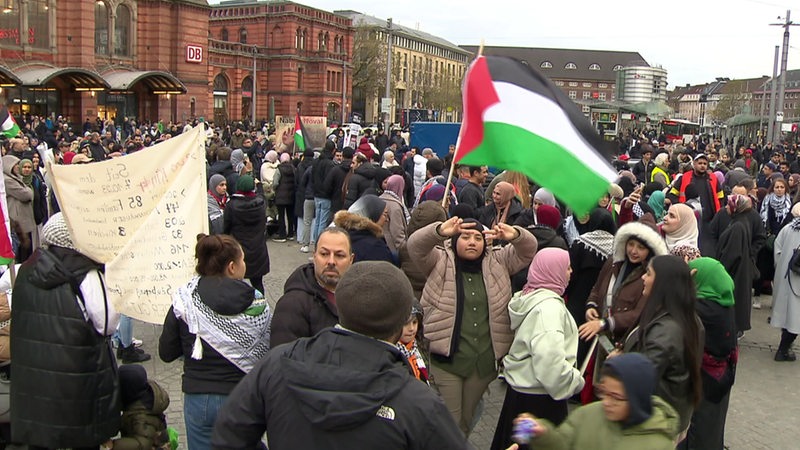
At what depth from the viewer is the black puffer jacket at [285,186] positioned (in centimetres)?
1318

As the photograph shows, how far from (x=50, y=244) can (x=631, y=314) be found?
144 inches

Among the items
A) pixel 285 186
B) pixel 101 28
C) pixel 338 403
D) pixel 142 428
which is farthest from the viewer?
pixel 101 28

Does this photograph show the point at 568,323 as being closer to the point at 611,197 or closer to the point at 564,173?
the point at 564,173

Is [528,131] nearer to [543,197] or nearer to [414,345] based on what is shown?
[414,345]

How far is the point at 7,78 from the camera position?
108 feet

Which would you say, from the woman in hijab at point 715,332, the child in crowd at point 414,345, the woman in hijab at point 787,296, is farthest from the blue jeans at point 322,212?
the woman in hijab at point 715,332

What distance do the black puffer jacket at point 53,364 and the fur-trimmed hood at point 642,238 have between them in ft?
11.3

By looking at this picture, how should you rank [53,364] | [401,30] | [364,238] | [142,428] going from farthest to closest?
[401,30] < [364,238] < [142,428] < [53,364]

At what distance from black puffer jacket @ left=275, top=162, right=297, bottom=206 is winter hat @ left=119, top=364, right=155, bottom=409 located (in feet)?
29.5

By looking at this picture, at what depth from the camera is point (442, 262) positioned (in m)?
4.75

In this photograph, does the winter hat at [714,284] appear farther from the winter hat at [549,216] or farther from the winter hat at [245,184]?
the winter hat at [245,184]

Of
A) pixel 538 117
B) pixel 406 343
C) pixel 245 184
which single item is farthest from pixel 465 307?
pixel 245 184

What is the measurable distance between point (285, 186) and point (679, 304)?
10.3m

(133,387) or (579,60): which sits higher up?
(579,60)
